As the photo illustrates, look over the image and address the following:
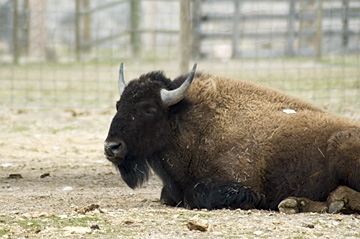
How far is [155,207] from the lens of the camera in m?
5.89

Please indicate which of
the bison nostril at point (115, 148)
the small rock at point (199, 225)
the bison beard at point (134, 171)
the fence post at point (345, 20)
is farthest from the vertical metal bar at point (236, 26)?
the small rock at point (199, 225)

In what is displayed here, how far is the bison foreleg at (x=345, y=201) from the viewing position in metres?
5.38

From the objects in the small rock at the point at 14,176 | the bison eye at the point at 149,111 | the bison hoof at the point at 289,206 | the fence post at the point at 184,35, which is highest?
the fence post at the point at 184,35

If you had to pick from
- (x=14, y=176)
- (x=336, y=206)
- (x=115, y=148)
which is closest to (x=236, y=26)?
(x=14, y=176)

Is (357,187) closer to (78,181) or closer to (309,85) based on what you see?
(78,181)

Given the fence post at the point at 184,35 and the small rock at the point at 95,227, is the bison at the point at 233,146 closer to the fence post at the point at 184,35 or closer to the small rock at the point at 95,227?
the small rock at the point at 95,227

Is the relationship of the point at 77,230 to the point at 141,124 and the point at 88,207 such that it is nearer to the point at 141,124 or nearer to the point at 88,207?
the point at 88,207

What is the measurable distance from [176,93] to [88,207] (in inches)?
50.8

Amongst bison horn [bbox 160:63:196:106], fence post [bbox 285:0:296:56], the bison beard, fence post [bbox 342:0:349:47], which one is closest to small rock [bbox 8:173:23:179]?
the bison beard

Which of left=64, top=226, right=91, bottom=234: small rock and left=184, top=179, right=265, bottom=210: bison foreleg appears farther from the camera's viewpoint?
left=184, top=179, right=265, bottom=210: bison foreleg

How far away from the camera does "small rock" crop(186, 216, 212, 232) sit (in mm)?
4672

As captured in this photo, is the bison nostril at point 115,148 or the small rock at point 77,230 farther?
the bison nostril at point 115,148

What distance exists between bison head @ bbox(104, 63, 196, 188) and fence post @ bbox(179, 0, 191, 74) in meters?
3.71

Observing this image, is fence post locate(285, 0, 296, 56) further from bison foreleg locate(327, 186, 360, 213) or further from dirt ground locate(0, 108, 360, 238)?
bison foreleg locate(327, 186, 360, 213)
